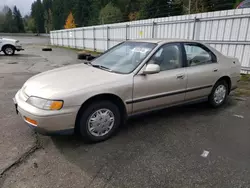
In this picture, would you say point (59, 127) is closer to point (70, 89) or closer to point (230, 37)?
point (70, 89)

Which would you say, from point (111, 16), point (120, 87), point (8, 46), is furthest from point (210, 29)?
point (111, 16)

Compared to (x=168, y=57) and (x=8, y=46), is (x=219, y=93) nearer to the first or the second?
(x=168, y=57)

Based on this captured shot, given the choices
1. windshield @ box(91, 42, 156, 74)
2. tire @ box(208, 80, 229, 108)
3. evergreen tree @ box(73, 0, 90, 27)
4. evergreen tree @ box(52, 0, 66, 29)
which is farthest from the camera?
evergreen tree @ box(52, 0, 66, 29)

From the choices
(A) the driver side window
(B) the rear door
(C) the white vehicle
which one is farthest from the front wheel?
(B) the rear door

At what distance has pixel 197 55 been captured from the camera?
12.6 ft

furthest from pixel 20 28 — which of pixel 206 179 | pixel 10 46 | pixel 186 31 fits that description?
pixel 206 179

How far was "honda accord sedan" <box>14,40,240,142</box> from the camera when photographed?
2486 millimetres

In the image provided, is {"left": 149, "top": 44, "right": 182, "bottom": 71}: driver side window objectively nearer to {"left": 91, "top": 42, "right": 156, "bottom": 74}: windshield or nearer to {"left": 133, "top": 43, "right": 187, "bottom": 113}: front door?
{"left": 133, "top": 43, "right": 187, "bottom": 113}: front door

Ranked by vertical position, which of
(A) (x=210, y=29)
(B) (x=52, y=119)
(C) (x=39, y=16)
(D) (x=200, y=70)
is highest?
(C) (x=39, y=16)

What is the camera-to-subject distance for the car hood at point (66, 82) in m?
2.53

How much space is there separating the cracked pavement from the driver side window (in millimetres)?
1053

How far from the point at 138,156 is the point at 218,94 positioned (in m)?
2.64

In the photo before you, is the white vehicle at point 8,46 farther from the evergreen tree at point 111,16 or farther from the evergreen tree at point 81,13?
the evergreen tree at point 81,13

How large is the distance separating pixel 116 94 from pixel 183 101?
153 cm
